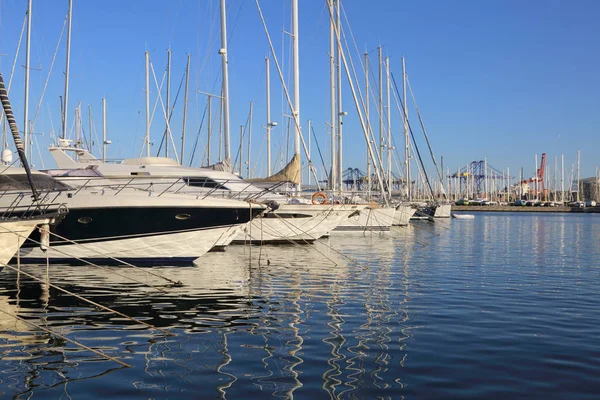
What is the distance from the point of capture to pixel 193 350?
9383 millimetres

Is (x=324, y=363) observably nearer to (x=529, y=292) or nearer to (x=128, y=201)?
(x=529, y=292)

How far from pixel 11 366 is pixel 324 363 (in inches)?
152

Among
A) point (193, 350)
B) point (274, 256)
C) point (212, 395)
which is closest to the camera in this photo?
point (212, 395)

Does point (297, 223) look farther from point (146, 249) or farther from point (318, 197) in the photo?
point (146, 249)

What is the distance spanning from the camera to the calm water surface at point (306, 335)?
304 inches

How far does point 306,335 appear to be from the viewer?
10.4 metres

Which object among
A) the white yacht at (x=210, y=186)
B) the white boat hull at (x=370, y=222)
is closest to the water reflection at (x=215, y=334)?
the white yacht at (x=210, y=186)

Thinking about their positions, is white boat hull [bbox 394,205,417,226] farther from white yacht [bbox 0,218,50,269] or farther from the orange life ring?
white yacht [bbox 0,218,50,269]

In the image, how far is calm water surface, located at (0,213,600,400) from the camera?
771 centimetres

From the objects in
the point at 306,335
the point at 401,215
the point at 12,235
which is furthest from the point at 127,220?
the point at 401,215

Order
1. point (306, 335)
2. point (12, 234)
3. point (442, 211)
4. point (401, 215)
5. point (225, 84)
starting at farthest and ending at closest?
point (442, 211) < point (401, 215) < point (225, 84) < point (12, 234) < point (306, 335)

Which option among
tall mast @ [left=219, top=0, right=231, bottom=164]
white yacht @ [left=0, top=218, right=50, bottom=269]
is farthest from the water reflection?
tall mast @ [left=219, top=0, right=231, bottom=164]

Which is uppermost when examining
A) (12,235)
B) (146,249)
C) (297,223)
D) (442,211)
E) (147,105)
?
(147,105)

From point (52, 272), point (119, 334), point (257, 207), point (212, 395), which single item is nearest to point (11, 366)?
point (119, 334)
